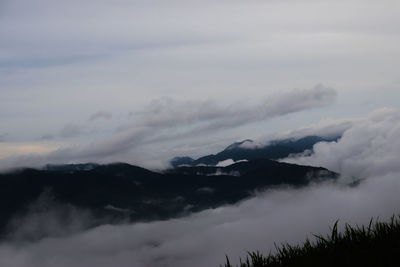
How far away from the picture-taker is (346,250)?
24.1 ft

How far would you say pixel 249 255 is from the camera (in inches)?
320

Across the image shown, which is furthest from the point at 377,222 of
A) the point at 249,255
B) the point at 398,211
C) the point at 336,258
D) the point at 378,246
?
the point at 249,255

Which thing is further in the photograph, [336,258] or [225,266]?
[225,266]

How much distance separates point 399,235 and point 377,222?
2.75 ft

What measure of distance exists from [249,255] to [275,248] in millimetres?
485

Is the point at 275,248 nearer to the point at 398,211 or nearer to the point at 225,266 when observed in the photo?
the point at 225,266

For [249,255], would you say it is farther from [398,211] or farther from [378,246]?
[398,211]

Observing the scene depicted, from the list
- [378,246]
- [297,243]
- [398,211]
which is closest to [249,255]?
[297,243]

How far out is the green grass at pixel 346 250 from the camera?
681 cm

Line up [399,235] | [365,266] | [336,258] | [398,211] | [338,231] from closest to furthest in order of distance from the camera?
1. [365,266]
2. [336,258]
3. [399,235]
4. [338,231]
5. [398,211]

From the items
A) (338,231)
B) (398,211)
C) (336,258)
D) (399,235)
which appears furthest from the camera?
(398,211)

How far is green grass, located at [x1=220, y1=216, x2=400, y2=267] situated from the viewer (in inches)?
268

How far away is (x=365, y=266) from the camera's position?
21.6 feet

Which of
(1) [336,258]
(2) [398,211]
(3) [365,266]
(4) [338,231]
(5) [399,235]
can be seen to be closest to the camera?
(3) [365,266]
